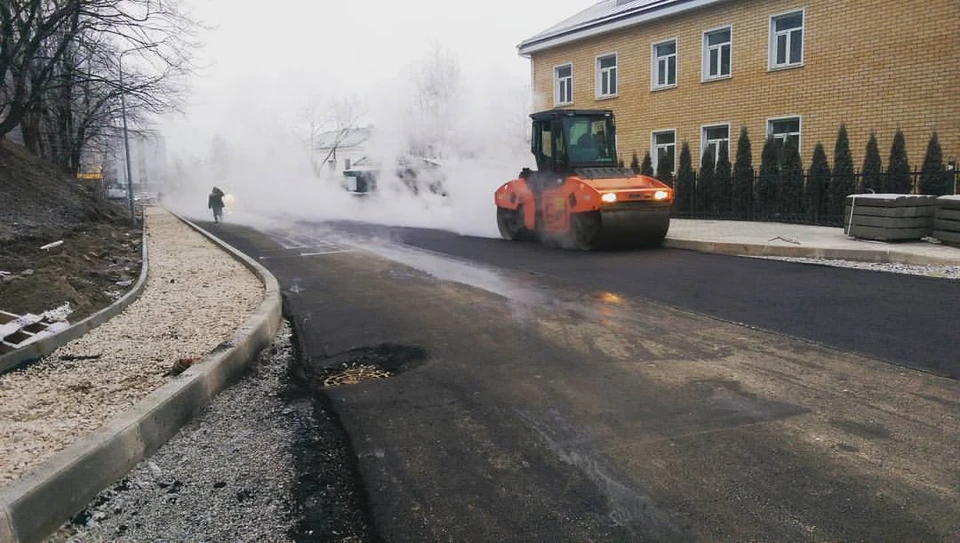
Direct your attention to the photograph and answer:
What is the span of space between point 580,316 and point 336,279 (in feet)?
15.3

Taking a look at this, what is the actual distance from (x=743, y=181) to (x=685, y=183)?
213 centimetres

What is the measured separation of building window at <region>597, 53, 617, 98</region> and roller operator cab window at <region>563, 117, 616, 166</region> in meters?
10.9

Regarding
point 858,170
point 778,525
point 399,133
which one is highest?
point 399,133

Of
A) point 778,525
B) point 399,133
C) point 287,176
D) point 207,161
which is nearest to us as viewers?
point 778,525

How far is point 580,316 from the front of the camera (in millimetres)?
6961

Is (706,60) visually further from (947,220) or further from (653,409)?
(653,409)

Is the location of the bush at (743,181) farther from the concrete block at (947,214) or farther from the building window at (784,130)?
the concrete block at (947,214)

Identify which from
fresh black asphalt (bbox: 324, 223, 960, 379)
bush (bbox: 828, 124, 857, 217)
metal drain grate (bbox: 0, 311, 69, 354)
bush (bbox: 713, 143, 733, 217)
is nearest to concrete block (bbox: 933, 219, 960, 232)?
fresh black asphalt (bbox: 324, 223, 960, 379)

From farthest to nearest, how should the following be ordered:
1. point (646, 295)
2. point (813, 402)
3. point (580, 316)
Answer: point (646, 295) < point (580, 316) < point (813, 402)

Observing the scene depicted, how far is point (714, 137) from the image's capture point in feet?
69.1

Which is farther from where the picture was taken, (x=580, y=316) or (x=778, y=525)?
(x=580, y=316)

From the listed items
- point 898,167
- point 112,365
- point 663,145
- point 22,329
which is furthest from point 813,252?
point 663,145

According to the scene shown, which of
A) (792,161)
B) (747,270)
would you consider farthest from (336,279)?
(792,161)

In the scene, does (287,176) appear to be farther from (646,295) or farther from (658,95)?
(646,295)
